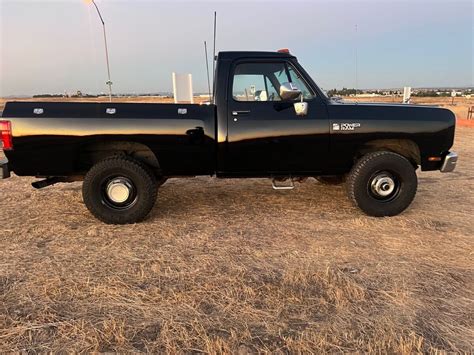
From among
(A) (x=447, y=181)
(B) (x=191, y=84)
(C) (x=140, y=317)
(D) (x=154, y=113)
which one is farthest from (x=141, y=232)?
(A) (x=447, y=181)

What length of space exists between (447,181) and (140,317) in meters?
6.08

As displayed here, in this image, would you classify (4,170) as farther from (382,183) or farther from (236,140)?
(382,183)

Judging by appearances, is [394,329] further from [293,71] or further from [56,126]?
[56,126]

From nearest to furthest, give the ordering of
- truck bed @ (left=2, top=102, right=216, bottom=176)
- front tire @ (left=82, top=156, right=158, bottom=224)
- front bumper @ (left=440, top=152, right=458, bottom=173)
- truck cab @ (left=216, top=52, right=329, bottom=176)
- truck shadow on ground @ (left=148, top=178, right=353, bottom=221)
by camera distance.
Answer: truck bed @ (left=2, top=102, right=216, bottom=176) < front tire @ (left=82, top=156, right=158, bottom=224) < truck cab @ (left=216, top=52, right=329, bottom=176) < front bumper @ (left=440, top=152, right=458, bottom=173) < truck shadow on ground @ (left=148, top=178, right=353, bottom=221)

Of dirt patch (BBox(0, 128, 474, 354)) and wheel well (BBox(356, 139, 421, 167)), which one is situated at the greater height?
wheel well (BBox(356, 139, 421, 167))

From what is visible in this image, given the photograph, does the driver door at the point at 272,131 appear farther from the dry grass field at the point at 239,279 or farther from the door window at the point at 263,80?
the dry grass field at the point at 239,279

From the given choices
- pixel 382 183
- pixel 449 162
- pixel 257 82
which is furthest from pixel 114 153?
pixel 449 162

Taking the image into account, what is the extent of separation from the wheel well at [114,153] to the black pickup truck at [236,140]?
0.5 inches

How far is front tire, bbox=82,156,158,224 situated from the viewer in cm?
454

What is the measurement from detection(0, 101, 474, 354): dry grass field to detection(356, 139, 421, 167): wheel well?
735 mm

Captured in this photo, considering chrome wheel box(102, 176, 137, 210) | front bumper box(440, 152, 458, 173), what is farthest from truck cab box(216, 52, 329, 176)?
front bumper box(440, 152, 458, 173)

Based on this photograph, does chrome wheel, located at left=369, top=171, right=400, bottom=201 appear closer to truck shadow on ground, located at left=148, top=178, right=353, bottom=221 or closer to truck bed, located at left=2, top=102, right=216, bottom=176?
truck shadow on ground, located at left=148, top=178, right=353, bottom=221

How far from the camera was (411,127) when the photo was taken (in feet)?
→ 15.8

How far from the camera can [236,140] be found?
468cm
